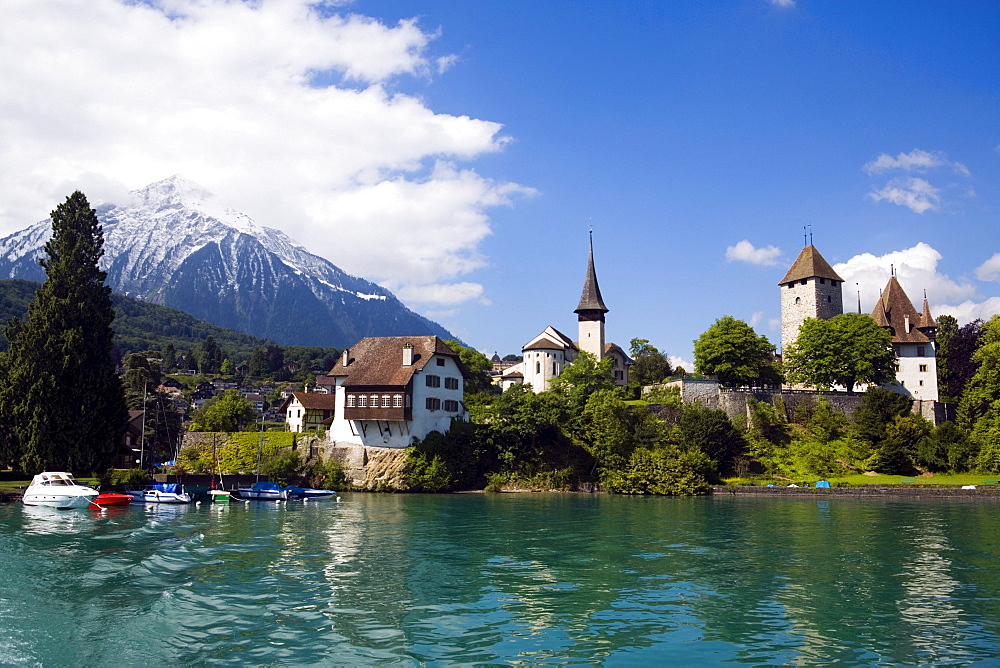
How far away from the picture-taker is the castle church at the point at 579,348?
9894 cm

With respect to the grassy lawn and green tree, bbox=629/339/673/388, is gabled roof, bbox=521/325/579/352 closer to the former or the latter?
green tree, bbox=629/339/673/388

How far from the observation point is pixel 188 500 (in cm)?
5409

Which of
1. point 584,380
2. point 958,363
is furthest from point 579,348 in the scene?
point 958,363

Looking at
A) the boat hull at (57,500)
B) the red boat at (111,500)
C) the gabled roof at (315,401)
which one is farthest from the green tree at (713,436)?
the boat hull at (57,500)

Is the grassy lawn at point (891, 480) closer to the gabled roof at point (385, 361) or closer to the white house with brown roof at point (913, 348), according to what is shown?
the white house with brown roof at point (913, 348)

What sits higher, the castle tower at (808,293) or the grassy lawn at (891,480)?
the castle tower at (808,293)

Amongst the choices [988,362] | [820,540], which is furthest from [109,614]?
[988,362]

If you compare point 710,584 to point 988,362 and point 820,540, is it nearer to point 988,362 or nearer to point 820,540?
point 820,540

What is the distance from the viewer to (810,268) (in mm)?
93000

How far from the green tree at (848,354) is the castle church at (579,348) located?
941 inches

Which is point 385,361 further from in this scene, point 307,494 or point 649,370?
point 649,370

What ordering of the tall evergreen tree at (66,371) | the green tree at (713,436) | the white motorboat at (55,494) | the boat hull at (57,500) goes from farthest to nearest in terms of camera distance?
1. the green tree at (713,436)
2. the tall evergreen tree at (66,371)
3. the white motorboat at (55,494)
4. the boat hull at (57,500)

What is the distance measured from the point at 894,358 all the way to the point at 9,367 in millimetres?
82055

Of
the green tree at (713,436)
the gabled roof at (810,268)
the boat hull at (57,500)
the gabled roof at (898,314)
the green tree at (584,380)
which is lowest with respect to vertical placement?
the boat hull at (57,500)
